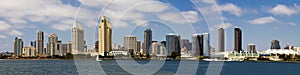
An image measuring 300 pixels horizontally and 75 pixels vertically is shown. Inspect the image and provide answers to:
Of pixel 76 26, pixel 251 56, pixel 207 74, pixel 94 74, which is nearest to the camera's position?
pixel 76 26

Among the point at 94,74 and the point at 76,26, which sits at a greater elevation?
the point at 76,26

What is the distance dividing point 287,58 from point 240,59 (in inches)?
690

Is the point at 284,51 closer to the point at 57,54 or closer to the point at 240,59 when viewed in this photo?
the point at 240,59

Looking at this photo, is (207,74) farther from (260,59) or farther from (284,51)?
(284,51)

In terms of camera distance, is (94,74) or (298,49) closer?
(94,74)

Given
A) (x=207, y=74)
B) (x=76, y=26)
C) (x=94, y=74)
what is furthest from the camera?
(x=207, y=74)

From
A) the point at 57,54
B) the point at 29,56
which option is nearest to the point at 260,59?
the point at 57,54

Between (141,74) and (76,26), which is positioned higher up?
(76,26)

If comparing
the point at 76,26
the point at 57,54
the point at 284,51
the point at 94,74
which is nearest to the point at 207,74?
the point at 94,74

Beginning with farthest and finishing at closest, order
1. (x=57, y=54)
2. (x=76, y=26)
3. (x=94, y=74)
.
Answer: (x=57, y=54)
(x=94, y=74)
(x=76, y=26)

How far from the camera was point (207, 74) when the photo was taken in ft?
167

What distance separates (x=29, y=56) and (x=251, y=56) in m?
87.7

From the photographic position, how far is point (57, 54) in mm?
166250

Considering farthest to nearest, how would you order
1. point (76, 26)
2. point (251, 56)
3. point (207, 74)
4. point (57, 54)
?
point (251, 56) → point (57, 54) → point (207, 74) → point (76, 26)
